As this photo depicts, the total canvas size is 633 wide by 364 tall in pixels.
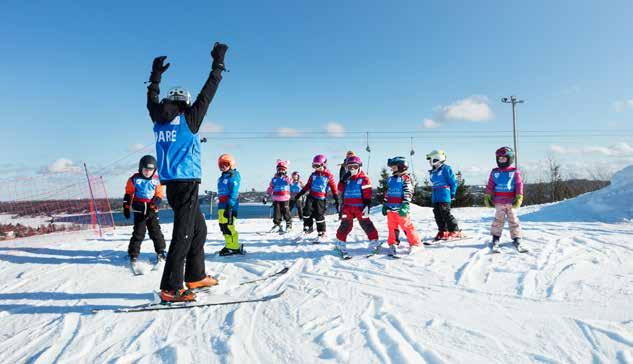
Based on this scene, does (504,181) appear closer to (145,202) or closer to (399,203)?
(399,203)

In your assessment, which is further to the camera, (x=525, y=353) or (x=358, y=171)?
(x=358, y=171)


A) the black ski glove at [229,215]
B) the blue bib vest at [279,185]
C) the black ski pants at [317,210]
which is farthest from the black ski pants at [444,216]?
the blue bib vest at [279,185]

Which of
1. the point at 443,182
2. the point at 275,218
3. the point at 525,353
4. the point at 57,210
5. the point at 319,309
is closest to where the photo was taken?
the point at 525,353

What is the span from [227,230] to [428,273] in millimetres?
3850

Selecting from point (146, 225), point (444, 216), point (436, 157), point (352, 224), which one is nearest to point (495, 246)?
point (444, 216)

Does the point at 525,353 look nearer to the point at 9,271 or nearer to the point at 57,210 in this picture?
the point at 9,271

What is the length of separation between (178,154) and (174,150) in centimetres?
6

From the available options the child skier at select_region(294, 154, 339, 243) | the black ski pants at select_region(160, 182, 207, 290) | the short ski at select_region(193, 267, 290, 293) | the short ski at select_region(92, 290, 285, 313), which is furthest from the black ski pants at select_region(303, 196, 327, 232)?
the black ski pants at select_region(160, 182, 207, 290)

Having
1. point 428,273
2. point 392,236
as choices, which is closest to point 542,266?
point 428,273

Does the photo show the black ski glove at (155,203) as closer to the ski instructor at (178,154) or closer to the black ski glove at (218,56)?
the ski instructor at (178,154)

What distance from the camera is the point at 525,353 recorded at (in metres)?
2.28

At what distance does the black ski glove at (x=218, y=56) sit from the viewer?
346cm

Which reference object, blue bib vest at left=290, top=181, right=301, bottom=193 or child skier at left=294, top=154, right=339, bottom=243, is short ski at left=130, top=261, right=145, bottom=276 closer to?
child skier at left=294, top=154, right=339, bottom=243

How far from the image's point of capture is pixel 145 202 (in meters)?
5.96
